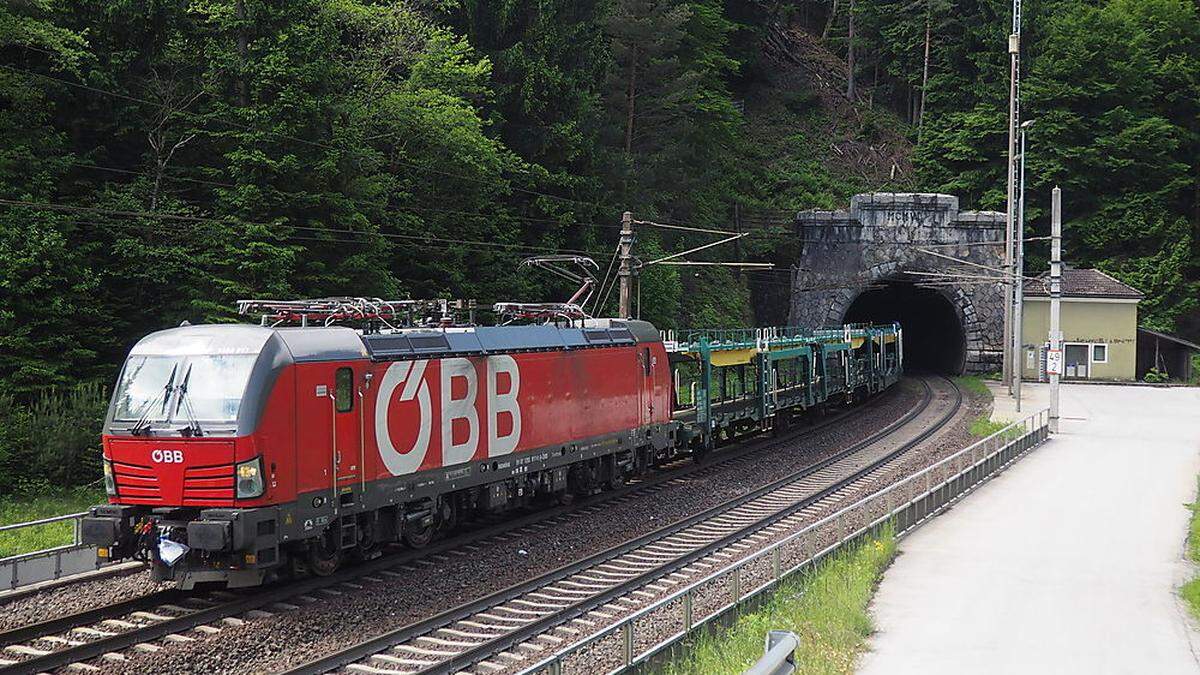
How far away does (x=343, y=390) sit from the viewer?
44.9ft

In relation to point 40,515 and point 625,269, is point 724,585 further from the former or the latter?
point 625,269

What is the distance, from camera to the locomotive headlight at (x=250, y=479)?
12164 mm

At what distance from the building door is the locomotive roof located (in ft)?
132

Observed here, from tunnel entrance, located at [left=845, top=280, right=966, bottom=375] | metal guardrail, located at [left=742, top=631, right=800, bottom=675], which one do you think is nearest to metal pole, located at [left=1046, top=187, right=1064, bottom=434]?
tunnel entrance, located at [left=845, top=280, right=966, bottom=375]

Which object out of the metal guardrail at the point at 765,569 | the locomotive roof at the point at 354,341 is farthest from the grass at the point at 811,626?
the locomotive roof at the point at 354,341

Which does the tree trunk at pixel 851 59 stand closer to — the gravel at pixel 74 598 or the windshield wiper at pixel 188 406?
the windshield wiper at pixel 188 406

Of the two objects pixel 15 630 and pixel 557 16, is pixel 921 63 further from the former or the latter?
pixel 15 630

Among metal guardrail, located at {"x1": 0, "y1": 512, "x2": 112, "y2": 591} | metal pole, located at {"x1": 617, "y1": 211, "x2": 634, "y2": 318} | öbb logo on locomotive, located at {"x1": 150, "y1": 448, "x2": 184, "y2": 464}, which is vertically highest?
metal pole, located at {"x1": 617, "y1": 211, "x2": 634, "y2": 318}

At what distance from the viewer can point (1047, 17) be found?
64125mm

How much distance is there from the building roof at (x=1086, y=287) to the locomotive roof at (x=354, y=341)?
1527 inches

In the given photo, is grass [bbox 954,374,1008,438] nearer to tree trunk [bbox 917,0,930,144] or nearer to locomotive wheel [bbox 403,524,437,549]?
locomotive wheel [bbox 403,524,437,549]

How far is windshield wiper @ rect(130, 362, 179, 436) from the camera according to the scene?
12.6 meters

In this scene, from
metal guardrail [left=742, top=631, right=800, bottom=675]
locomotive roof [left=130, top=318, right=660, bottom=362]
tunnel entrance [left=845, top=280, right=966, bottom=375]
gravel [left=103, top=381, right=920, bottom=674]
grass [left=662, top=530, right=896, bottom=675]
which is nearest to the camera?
metal guardrail [left=742, top=631, right=800, bottom=675]

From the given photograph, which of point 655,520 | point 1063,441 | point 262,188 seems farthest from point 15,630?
point 1063,441
